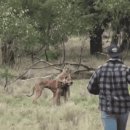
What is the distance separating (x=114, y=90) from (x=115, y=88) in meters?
0.03

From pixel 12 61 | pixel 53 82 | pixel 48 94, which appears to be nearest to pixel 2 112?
pixel 53 82

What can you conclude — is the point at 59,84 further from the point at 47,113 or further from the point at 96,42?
the point at 96,42

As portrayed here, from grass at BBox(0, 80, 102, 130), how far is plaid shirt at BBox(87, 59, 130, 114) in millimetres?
3164

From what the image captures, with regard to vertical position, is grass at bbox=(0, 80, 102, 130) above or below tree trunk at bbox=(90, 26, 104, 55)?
below

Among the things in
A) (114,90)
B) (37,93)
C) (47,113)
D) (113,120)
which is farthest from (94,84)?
(37,93)

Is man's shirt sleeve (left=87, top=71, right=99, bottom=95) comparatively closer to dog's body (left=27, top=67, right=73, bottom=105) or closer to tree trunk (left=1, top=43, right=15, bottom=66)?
dog's body (left=27, top=67, right=73, bottom=105)

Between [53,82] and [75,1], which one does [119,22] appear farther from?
[53,82]

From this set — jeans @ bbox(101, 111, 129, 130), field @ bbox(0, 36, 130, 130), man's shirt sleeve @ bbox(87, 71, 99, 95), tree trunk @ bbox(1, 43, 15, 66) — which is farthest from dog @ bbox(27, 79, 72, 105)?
tree trunk @ bbox(1, 43, 15, 66)

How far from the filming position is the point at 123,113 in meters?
6.88

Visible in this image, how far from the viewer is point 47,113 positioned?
11.9 m

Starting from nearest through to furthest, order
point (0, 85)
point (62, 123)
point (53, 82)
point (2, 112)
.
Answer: point (62, 123) → point (2, 112) → point (53, 82) → point (0, 85)

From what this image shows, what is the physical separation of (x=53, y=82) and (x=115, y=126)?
21.8 feet

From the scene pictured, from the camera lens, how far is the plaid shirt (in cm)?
683

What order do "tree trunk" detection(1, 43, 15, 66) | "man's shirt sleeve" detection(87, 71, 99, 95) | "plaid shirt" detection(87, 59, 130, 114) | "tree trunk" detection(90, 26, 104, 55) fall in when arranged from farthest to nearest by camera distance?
1. "tree trunk" detection(90, 26, 104, 55)
2. "tree trunk" detection(1, 43, 15, 66)
3. "man's shirt sleeve" detection(87, 71, 99, 95)
4. "plaid shirt" detection(87, 59, 130, 114)
